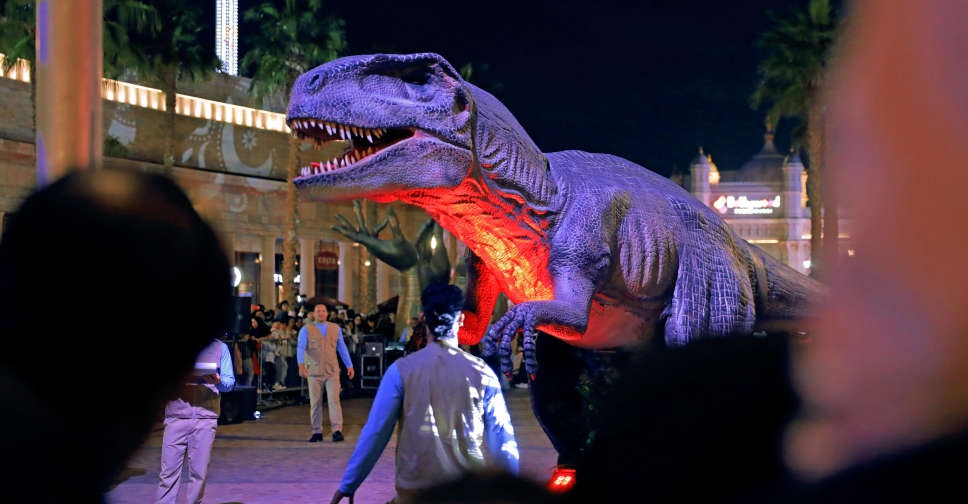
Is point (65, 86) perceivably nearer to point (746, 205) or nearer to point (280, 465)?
point (280, 465)

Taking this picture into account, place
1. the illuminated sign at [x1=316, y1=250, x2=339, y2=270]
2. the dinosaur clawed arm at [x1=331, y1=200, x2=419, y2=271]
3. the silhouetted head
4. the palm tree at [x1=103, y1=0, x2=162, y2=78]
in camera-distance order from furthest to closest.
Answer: the illuminated sign at [x1=316, y1=250, x2=339, y2=270] → the palm tree at [x1=103, y1=0, x2=162, y2=78] → the dinosaur clawed arm at [x1=331, y1=200, x2=419, y2=271] → the silhouetted head

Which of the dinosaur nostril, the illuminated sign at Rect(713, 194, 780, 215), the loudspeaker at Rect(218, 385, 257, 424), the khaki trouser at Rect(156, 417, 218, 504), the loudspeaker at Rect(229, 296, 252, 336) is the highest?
the illuminated sign at Rect(713, 194, 780, 215)

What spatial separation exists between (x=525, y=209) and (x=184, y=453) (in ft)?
10.5

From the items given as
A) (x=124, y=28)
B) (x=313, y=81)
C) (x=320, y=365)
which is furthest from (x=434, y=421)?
(x=124, y=28)

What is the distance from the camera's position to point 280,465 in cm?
1013

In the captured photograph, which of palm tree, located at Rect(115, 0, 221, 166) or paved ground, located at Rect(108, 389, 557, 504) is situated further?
palm tree, located at Rect(115, 0, 221, 166)

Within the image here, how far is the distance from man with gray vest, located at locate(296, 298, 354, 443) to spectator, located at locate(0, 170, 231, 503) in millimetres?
10760

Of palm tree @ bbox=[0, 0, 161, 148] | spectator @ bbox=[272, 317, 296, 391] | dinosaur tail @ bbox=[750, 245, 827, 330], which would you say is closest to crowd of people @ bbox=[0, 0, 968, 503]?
dinosaur tail @ bbox=[750, 245, 827, 330]

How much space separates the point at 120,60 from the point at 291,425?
38.5ft

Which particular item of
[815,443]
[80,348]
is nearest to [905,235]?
[815,443]

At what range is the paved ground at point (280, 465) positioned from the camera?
836 centimetres

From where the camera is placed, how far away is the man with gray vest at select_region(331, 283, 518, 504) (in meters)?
4.47

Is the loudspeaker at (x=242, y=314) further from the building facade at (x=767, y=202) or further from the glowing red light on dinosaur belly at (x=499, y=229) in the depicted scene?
the building facade at (x=767, y=202)

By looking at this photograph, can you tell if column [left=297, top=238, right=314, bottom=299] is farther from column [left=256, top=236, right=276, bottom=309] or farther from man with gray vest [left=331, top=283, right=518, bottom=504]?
man with gray vest [left=331, top=283, right=518, bottom=504]
